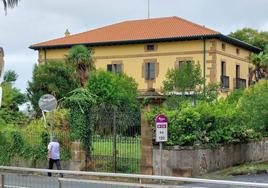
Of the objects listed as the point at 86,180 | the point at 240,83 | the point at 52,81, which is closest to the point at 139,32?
the point at 240,83

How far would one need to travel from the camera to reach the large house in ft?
168

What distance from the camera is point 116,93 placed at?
41406 millimetres

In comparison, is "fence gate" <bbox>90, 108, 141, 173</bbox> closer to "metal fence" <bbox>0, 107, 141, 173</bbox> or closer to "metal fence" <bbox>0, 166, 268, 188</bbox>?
"metal fence" <bbox>0, 107, 141, 173</bbox>

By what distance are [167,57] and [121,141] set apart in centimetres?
3003

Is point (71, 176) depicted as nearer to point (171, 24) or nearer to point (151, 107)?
point (151, 107)

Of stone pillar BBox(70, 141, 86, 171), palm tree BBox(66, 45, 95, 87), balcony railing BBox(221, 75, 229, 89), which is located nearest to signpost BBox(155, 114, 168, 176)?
stone pillar BBox(70, 141, 86, 171)

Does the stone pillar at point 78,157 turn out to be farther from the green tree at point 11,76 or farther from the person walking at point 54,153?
the green tree at point 11,76

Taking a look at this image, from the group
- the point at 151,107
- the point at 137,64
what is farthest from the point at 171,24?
the point at 151,107

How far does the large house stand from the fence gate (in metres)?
26.6

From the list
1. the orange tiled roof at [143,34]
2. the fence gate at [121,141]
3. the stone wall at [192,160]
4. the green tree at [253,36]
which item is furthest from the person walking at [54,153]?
the green tree at [253,36]

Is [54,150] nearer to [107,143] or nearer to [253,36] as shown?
[107,143]

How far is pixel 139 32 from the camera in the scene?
2162 inches

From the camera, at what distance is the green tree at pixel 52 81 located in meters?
46.8

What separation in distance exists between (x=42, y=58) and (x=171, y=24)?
1332 cm
